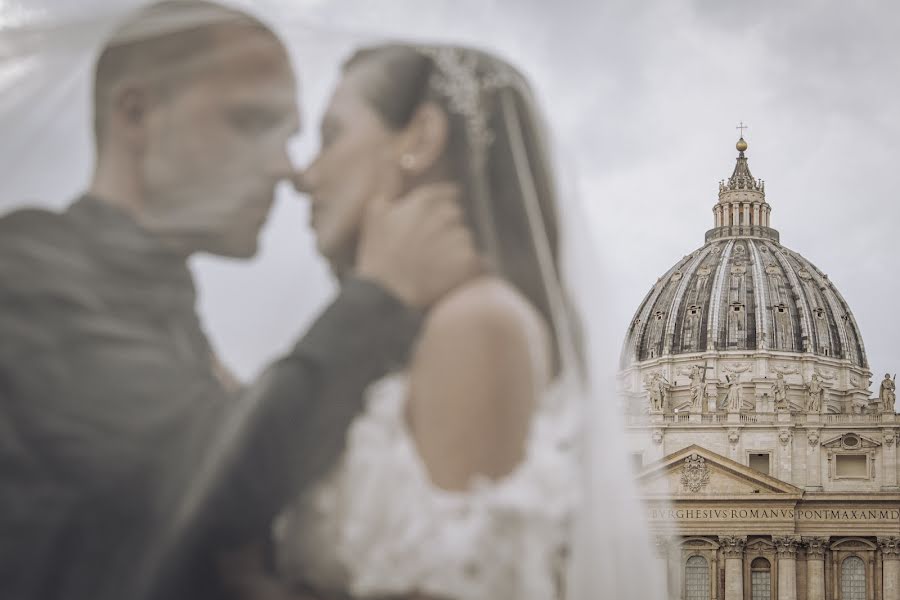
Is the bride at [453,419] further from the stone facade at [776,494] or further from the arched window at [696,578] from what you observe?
the arched window at [696,578]

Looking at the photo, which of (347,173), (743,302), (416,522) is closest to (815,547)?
(743,302)

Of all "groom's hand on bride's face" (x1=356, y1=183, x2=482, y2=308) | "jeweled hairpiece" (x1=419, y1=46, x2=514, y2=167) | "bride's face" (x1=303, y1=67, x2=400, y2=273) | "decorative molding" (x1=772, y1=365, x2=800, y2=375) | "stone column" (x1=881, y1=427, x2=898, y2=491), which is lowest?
"groom's hand on bride's face" (x1=356, y1=183, x2=482, y2=308)

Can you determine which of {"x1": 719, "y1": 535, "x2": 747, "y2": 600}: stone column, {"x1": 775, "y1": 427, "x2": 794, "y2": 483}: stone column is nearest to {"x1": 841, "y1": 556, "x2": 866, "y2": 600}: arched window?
{"x1": 775, "y1": 427, "x2": 794, "y2": 483}: stone column

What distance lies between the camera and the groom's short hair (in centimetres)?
368

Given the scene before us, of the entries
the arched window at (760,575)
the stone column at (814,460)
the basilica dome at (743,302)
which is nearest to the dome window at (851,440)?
the stone column at (814,460)

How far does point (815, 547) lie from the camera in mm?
55531

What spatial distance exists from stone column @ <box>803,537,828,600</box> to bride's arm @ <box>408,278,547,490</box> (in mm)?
54912

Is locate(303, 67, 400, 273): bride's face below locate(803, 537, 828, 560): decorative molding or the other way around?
below

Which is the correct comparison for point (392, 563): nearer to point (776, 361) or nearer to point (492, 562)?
point (492, 562)

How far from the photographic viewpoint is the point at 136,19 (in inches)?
150

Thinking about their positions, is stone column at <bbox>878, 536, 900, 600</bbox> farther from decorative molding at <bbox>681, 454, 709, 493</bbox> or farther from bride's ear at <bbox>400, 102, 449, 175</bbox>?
bride's ear at <bbox>400, 102, 449, 175</bbox>

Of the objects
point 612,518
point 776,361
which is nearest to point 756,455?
point 776,361

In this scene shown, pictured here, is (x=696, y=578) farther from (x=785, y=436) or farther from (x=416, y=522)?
(x=416, y=522)

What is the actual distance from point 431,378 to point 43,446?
2.93ft
